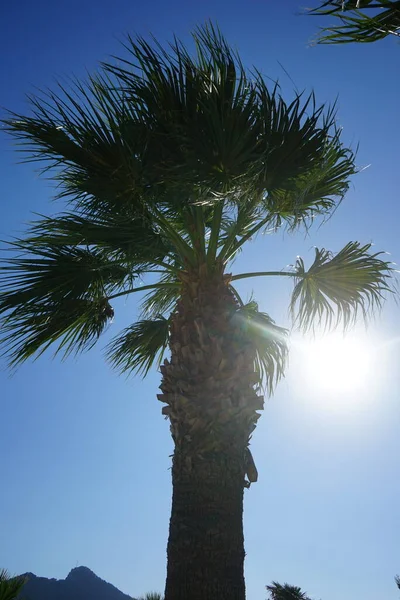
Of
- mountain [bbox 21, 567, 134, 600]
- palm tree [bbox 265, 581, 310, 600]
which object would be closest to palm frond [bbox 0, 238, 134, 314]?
palm tree [bbox 265, 581, 310, 600]

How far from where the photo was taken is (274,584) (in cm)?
1566

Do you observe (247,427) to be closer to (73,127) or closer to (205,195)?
(205,195)

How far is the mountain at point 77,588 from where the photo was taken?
76.8 m

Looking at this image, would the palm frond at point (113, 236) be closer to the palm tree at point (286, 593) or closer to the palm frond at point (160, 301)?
the palm frond at point (160, 301)

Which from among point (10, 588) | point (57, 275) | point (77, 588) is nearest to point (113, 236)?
point (57, 275)

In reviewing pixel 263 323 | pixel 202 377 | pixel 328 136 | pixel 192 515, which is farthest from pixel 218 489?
pixel 328 136

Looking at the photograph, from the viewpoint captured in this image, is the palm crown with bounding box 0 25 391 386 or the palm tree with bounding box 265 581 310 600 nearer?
the palm crown with bounding box 0 25 391 386

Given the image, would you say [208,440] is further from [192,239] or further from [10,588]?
[10,588]

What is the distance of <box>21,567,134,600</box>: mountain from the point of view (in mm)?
76812

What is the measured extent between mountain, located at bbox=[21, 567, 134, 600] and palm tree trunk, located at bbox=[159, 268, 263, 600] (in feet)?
266

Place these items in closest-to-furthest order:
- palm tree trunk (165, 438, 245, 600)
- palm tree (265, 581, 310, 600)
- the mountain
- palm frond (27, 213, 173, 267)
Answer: palm tree trunk (165, 438, 245, 600) < palm frond (27, 213, 173, 267) < palm tree (265, 581, 310, 600) < the mountain

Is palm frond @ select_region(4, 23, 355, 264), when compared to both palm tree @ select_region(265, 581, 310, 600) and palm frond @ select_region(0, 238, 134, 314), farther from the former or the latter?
palm tree @ select_region(265, 581, 310, 600)

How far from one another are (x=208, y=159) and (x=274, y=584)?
561 inches

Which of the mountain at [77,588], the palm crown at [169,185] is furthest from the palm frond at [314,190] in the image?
the mountain at [77,588]
